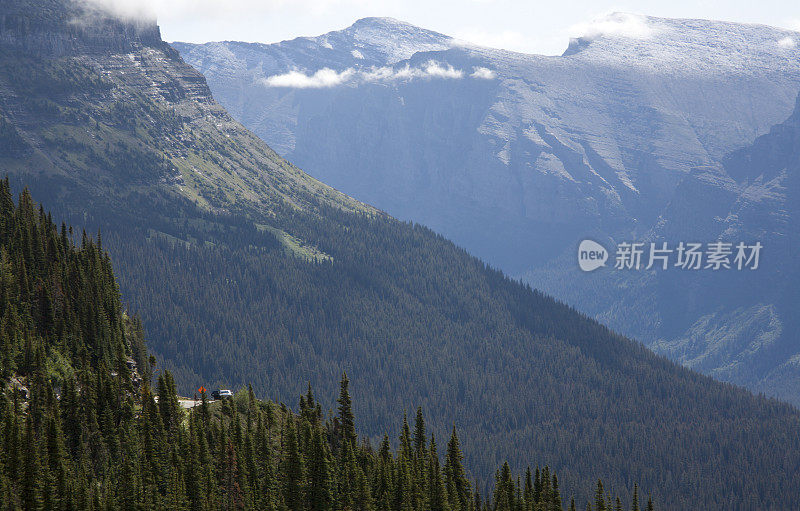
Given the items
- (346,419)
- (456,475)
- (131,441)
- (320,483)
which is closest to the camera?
(131,441)

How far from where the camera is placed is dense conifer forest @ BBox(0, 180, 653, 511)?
122562mm

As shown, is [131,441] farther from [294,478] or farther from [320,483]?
[320,483]

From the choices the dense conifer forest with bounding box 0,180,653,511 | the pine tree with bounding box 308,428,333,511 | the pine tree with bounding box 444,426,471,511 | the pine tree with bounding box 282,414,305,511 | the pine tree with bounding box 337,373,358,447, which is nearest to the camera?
the dense conifer forest with bounding box 0,180,653,511

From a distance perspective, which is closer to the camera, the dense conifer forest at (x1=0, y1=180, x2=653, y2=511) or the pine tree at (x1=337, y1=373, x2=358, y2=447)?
the dense conifer forest at (x1=0, y1=180, x2=653, y2=511)

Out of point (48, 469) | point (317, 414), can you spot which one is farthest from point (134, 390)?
point (48, 469)

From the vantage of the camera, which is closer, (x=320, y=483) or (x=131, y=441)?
(x=131, y=441)

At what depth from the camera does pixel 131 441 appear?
454ft

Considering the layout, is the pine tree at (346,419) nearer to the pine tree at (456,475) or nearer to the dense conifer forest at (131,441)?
the dense conifer forest at (131,441)

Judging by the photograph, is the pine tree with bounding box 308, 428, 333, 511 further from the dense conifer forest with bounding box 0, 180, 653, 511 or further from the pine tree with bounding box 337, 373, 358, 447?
the pine tree with bounding box 337, 373, 358, 447

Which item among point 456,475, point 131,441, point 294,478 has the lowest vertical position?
point 456,475

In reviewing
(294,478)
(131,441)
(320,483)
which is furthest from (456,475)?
(131,441)

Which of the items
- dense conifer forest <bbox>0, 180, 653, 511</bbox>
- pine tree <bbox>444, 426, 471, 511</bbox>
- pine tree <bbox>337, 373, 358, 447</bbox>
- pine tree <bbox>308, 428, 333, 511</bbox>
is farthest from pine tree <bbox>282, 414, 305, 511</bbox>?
pine tree <bbox>444, 426, 471, 511</bbox>

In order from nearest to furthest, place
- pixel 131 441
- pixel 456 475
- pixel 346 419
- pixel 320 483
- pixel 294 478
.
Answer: pixel 294 478 → pixel 131 441 → pixel 320 483 → pixel 346 419 → pixel 456 475

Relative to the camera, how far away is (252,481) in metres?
139
